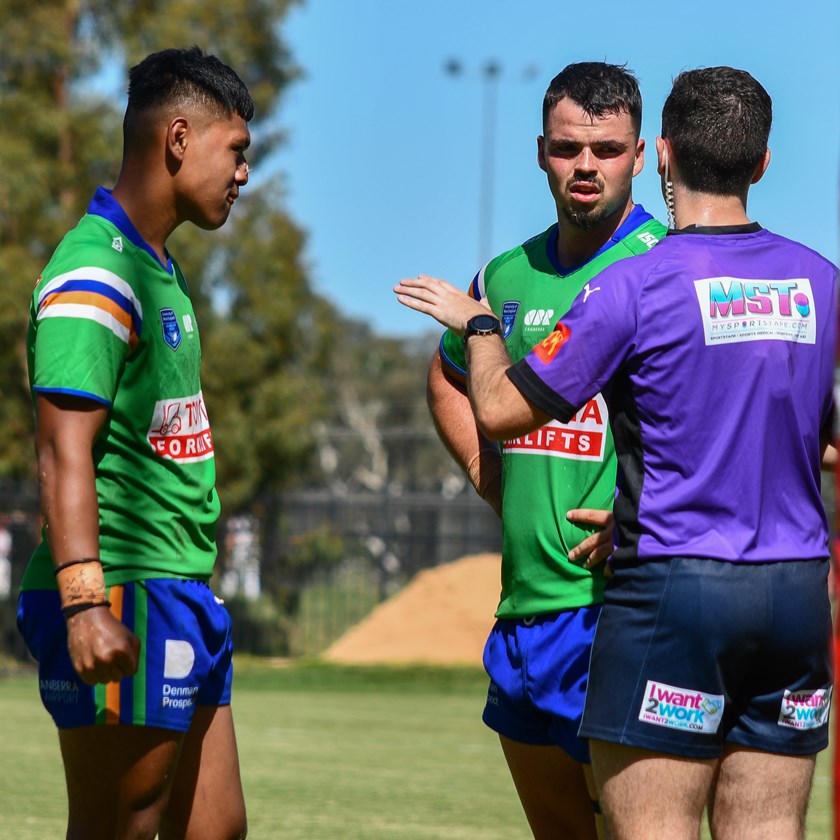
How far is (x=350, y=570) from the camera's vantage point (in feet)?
75.8

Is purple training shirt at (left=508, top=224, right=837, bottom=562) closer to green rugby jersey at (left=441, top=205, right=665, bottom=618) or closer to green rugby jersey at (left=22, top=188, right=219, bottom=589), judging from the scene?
green rugby jersey at (left=441, top=205, right=665, bottom=618)

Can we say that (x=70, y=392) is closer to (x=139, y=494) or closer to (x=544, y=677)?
(x=139, y=494)

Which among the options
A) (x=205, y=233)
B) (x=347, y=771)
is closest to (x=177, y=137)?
(x=347, y=771)

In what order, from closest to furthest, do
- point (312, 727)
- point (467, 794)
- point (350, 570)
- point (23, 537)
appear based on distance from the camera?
1. point (467, 794)
2. point (312, 727)
3. point (23, 537)
4. point (350, 570)

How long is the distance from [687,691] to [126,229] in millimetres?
1862

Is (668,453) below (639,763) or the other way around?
the other way around

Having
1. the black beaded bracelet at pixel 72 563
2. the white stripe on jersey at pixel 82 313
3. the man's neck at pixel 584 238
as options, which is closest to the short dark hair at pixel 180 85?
the white stripe on jersey at pixel 82 313

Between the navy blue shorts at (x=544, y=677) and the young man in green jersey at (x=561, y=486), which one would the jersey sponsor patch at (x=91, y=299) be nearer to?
the young man in green jersey at (x=561, y=486)

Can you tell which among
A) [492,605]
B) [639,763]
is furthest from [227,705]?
[492,605]

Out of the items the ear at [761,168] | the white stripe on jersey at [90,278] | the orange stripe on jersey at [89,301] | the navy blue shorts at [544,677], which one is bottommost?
the navy blue shorts at [544,677]

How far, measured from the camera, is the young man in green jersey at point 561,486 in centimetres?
395

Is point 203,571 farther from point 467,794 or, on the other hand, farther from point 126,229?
point 467,794

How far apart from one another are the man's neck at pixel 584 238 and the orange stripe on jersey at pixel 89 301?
136 centimetres

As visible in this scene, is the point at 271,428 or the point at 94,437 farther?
the point at 271,428
